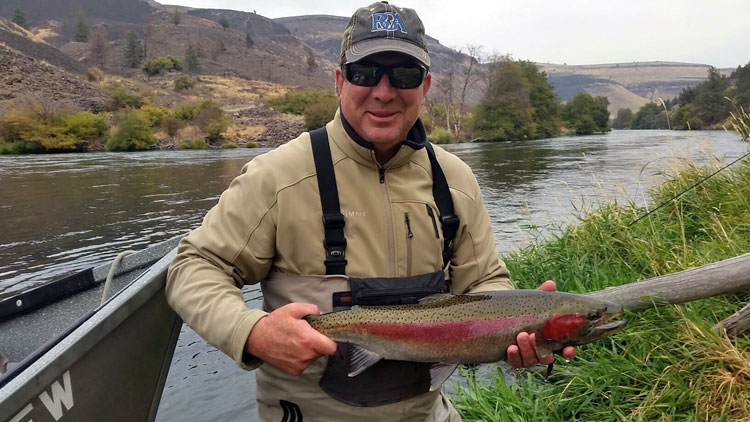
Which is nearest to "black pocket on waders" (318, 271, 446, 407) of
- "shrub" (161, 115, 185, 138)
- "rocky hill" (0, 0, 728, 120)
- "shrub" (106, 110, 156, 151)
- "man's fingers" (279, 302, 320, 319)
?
"man's fingers" (279, 302, 320, 319)

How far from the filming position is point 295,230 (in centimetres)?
205

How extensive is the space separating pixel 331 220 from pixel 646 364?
2764 mm

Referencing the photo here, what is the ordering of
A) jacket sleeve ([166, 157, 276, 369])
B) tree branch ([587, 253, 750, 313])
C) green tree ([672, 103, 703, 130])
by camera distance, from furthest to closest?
green tree ([672, 103, 703, 130]) → tree branch ([587, 253, 750, 313]) → jacket sleeve ([166, 157, 276, 369])

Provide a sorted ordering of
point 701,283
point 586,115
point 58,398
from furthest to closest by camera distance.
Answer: point 586,115 < point 701,283 < point 58,398

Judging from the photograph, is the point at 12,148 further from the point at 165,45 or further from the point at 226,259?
the point at 165,45

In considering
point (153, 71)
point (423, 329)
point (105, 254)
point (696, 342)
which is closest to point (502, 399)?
point (696, 342)

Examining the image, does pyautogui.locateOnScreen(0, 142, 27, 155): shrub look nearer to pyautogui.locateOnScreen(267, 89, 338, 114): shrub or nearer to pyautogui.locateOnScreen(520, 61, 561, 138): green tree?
pyautogui.locateOnScreen(267, 89, 338, 114): shrub

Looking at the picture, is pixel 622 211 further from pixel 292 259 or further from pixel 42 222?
pixel 42 222

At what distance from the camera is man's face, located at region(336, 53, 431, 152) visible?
214 centimetres

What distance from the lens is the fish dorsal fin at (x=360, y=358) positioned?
202 centimetres

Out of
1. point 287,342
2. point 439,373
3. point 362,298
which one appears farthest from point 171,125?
point 287,342

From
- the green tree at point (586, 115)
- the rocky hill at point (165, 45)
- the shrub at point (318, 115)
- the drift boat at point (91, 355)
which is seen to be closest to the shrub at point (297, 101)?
the shrub at point (318, 115)

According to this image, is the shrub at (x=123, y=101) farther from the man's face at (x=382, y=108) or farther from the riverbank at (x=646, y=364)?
the man's face at (x=382, y=108)

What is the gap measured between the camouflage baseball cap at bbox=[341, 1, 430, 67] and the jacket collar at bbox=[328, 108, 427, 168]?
280mm
